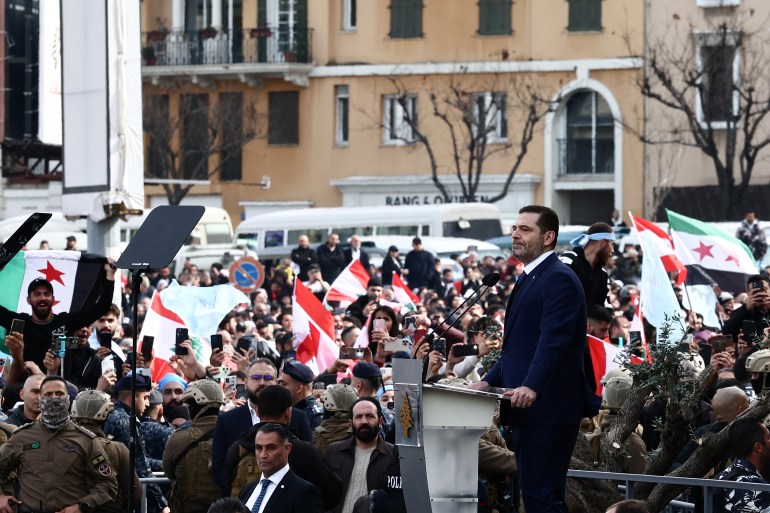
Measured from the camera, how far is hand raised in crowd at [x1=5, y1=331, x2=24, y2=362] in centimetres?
1388

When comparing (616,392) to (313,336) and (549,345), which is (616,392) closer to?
(549,345)

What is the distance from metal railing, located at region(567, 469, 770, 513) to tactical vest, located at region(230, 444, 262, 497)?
187 centimetres

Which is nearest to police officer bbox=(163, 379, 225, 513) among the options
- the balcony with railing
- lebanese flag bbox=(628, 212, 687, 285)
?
lebanese flag bbox=(628, 212, 687, 285)

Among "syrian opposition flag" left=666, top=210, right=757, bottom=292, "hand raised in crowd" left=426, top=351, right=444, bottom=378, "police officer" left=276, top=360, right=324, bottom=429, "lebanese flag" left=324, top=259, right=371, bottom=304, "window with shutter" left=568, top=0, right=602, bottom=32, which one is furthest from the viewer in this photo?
"window with shutter" left=568, top=0, right=602, bottom=32

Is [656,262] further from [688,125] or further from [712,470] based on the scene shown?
[688,125]

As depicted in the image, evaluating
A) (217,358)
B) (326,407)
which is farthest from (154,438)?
(217,358)

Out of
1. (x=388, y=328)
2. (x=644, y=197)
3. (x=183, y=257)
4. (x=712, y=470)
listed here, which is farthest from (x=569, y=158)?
(x=712, y=470)

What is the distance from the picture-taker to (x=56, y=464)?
11508mm

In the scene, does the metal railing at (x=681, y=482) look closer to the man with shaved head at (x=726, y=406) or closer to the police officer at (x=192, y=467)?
the man with shaved head at (x=726, y=406)

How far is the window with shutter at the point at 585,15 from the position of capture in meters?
Result: 50.1

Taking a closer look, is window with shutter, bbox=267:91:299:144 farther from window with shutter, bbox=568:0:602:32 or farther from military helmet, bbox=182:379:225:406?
military helmet, bbox=182:379:225:406

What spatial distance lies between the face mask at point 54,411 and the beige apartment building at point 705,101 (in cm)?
3570

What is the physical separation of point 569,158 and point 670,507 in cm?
4069

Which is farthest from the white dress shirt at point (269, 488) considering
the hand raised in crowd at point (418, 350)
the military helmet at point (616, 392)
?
the military helmet at point (616, 392)
